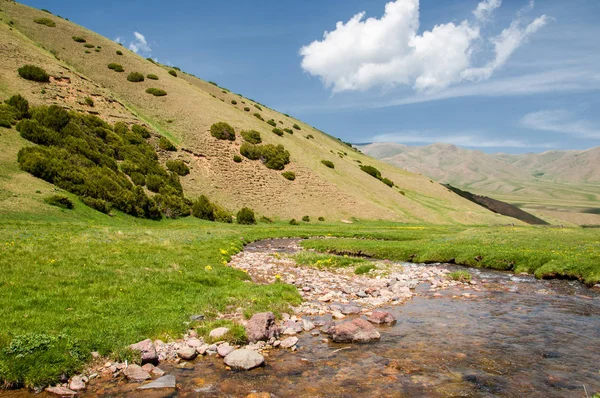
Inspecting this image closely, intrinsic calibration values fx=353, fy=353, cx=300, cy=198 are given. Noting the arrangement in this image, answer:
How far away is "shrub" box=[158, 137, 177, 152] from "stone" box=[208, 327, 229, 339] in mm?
64697

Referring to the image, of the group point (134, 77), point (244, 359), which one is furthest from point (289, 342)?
point (134, 77)

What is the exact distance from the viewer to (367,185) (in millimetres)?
90375

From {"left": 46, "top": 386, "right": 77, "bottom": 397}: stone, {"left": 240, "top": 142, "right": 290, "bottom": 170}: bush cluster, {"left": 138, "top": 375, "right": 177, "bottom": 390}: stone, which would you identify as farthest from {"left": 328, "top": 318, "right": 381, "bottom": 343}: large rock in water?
{"left": 240, "top": 142, "right": 290, "bottom": 170}: bush cluster

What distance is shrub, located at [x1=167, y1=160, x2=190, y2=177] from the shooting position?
66.8 metres

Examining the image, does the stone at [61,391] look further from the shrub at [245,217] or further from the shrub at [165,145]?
the shrub at [165,145]

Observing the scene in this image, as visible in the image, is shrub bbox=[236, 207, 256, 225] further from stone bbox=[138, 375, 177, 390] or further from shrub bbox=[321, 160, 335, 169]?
stone bbox=[138, 375, 177, 390]

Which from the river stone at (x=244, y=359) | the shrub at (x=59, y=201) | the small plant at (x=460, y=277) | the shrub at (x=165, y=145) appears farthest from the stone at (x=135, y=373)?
the shrub at (x=165, y=145)

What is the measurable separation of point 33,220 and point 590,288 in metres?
44.7

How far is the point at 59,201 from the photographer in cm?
3959

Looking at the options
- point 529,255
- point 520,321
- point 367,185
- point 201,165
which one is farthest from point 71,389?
point 367,185

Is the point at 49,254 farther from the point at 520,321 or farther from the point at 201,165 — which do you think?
the point at 201,165

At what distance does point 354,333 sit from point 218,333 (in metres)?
4.75

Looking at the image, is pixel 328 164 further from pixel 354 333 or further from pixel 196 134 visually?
pixel 354 333

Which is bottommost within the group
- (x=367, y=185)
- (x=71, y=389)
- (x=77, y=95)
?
(x=71, y=389)
